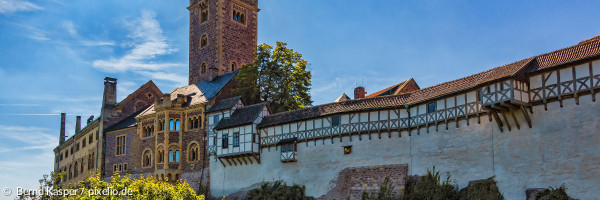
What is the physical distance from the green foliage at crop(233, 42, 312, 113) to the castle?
210 cm

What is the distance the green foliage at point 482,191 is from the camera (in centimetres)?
2934

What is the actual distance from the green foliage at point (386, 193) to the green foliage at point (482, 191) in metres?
4.02

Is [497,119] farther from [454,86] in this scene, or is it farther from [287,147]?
[287,147]

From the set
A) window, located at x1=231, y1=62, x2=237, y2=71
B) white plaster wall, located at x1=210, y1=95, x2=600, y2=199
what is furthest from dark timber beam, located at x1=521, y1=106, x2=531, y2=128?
window, located at x1=231, y1=62, x2=237, y2=71

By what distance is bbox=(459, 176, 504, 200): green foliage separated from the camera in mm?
29344

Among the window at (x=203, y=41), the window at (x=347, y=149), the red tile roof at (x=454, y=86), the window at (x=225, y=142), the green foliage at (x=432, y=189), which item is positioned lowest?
the green foliage at (x=432, y=189)

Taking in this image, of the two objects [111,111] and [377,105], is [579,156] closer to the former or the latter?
[377,105]

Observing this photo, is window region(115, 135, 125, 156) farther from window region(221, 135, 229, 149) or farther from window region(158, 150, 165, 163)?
window region(221, 135, 229, 149)

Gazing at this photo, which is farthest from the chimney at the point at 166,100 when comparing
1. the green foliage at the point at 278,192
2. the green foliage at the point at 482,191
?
the green foliage at the point at 482,191

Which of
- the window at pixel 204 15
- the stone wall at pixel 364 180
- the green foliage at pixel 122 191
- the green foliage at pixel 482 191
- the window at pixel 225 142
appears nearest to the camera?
the green foliage at pixel 482 191

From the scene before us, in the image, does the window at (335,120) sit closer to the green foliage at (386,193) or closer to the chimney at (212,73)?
the green foliage at (386,193)

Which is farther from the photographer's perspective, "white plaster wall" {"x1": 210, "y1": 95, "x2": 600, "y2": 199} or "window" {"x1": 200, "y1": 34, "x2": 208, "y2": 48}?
"window" {"x1": 200, "y1": 34, "x2": 208, "y2": 48}

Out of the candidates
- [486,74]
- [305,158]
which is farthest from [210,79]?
[486,74]

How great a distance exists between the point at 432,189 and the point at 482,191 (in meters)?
3.09
